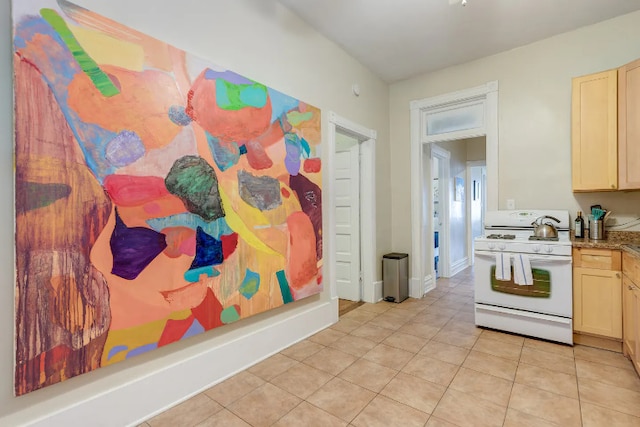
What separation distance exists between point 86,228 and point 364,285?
125 inches

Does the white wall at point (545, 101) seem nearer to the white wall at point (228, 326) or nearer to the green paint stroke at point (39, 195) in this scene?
the white wall at point (228, 326)

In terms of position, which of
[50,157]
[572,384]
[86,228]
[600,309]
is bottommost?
[572,384]

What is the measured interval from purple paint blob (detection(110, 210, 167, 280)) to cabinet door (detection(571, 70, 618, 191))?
12.0ft

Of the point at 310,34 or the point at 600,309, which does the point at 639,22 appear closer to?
the point at 600,309

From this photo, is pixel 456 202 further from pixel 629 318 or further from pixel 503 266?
pixel 629 318

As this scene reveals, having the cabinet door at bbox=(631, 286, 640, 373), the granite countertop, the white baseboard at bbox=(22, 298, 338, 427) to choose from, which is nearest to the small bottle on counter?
the granite countertop

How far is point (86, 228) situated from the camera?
1.54m

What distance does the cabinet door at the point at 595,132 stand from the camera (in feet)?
8.92

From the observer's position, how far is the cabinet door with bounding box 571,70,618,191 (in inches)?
107

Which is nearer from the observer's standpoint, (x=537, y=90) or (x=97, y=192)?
(x=97, y=192)

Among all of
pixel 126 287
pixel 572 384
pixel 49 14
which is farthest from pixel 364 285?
pixel 49 14

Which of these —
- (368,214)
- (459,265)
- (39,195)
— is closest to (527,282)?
(368,214)

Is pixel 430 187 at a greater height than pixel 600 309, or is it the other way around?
pixel 430 187

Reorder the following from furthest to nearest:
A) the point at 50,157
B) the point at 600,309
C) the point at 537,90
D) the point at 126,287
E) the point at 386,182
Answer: the point at 386,182 → the point at 537,90 → the point at 600,309 → the point at 126,287 → the point at 50,157
